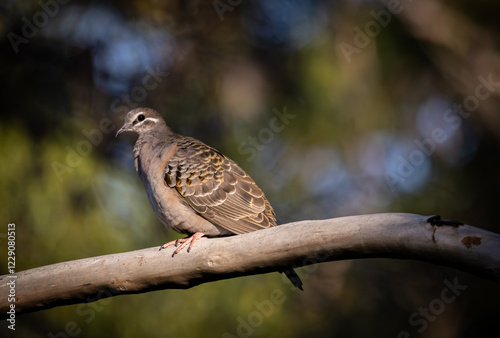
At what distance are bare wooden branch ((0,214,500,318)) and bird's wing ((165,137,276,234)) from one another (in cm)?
92

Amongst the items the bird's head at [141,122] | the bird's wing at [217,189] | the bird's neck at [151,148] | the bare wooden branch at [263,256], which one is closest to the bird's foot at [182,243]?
the bare wooden branch at [263,256]

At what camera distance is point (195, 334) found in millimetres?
6039

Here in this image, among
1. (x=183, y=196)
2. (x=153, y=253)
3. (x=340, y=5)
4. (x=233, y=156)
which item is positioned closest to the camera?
(x=153, y=253)

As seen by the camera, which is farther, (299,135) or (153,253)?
(299,135)

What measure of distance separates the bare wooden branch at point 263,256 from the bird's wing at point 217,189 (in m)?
0.92

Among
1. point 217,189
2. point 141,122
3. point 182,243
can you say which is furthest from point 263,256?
point 141,122

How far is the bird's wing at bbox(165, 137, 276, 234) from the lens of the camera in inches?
199

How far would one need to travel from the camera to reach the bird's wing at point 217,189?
5.05 meters

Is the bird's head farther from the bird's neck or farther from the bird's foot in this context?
the bird's foot

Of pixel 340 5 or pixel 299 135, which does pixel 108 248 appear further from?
pixel 340 5

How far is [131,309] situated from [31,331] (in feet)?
3.41

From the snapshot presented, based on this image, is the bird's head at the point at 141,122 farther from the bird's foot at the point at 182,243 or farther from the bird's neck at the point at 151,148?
the bird's foot at the point at 182,243

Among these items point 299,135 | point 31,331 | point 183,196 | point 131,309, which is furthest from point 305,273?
point 31,331

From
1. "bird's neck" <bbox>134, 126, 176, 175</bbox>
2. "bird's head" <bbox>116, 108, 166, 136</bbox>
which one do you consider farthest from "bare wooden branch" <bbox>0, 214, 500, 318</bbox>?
"bird's head" <bbox>116, 108, 166, 136</bbox>
